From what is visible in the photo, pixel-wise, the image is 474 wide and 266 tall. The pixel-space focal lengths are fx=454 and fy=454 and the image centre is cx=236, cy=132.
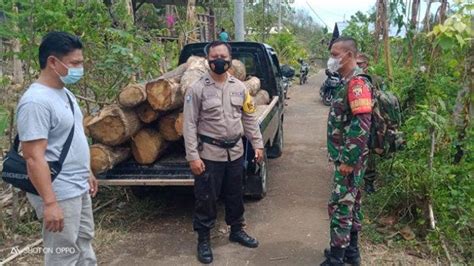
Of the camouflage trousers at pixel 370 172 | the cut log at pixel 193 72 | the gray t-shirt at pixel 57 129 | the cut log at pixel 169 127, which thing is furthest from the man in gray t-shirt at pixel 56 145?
the camouflage trousers at pixel 370 172

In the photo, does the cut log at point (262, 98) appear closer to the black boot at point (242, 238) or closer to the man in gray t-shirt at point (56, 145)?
the black boot at point (242, 238)

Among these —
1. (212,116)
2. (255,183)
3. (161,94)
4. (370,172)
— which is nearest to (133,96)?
(161,94)

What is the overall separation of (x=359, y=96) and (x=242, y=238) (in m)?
1.77

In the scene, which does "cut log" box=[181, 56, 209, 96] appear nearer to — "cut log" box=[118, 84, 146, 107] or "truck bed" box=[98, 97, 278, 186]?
"cut log" box=[118, 84, 146, 107]

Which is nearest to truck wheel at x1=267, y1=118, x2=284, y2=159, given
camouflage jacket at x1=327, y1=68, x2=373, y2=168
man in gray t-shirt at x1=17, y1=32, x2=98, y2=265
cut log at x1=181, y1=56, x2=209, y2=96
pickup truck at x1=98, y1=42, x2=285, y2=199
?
pickup truck at x1=98, y1=42, x2=285, y2=199

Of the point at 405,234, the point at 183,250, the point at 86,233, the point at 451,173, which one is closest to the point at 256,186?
the point at 183,250

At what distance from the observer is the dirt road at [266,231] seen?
397cm

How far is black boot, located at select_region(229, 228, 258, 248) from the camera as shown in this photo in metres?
4.16

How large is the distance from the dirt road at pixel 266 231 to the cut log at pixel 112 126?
0.99 meters

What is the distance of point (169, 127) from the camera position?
176 inches

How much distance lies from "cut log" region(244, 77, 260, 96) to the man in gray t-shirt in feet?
9.65

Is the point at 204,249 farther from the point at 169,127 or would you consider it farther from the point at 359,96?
the point at 359,96

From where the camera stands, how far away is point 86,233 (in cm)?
293

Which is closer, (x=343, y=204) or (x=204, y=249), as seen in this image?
(x=343, y=204)
